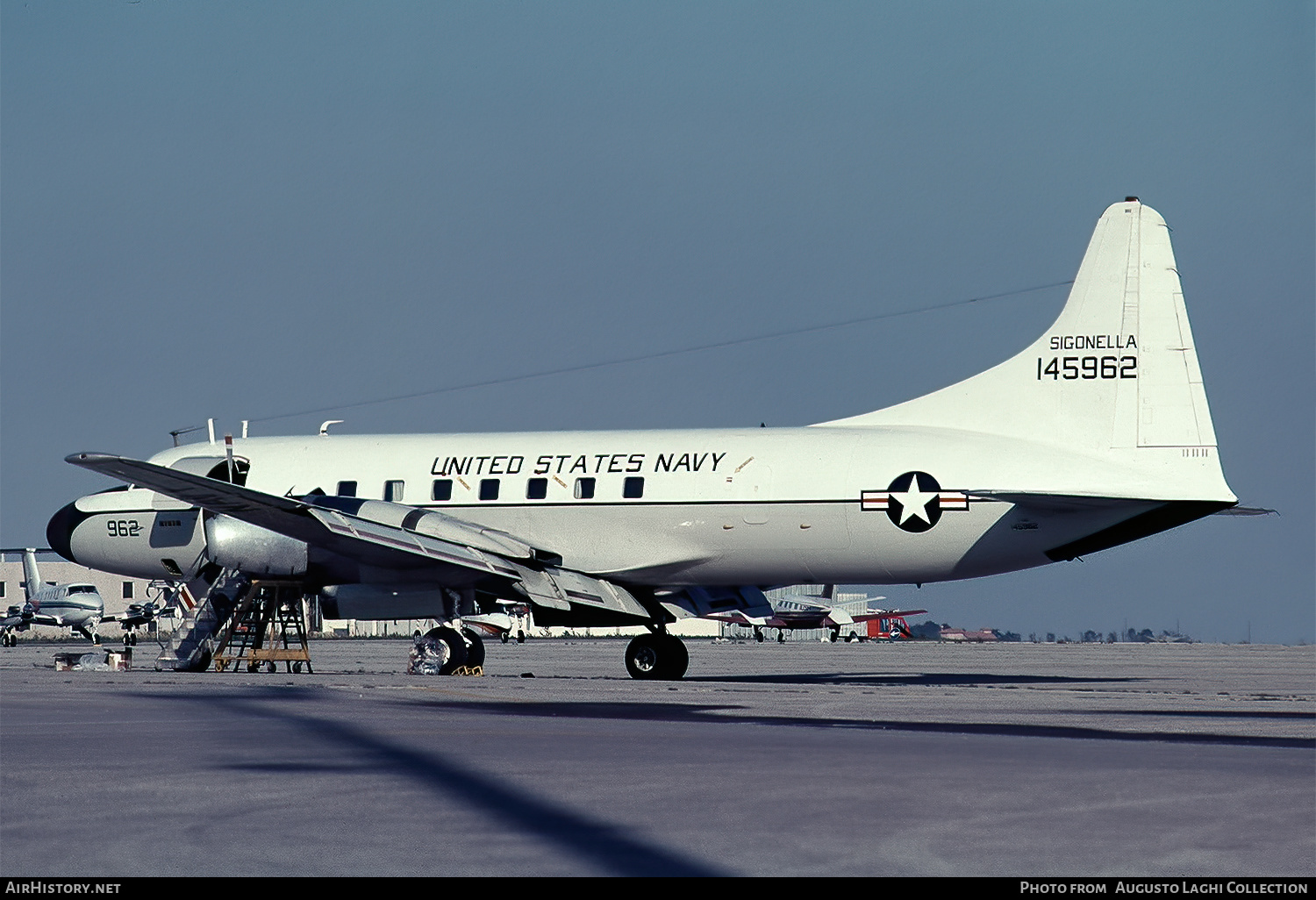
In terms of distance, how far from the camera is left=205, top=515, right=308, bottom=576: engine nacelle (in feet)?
102

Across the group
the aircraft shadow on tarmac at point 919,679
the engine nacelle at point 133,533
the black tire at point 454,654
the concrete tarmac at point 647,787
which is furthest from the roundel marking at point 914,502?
the engine nacelle at point 133,533

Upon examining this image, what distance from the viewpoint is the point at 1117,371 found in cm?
2970

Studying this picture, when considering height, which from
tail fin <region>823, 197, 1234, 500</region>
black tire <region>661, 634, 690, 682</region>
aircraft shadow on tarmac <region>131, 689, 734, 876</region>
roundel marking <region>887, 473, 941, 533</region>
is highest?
tail fin <region>823, 197, 1234, 500</region>

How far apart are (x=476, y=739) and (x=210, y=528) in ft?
57.4

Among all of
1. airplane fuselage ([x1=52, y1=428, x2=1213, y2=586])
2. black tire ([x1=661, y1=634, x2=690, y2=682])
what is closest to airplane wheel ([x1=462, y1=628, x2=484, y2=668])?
airplane fuselage ([x1=52, y1=428, x2=1213, y2=586])

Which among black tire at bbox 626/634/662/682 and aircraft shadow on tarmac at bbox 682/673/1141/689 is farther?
black tire at bbox 626/634/662/682

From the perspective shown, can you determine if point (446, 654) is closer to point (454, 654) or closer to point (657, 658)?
point (454, 654)

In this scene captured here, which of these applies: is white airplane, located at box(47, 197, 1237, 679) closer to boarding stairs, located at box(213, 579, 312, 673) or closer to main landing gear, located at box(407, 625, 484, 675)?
main landing gear, located at box(407, 625, 484, 675)

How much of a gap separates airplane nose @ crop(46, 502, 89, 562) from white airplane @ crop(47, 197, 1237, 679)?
18.7ft

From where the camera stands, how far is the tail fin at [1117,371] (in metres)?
29.2

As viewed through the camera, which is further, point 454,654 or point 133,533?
point 133,533

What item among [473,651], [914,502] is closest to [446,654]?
[473,651]

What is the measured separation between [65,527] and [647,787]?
1103 inches
